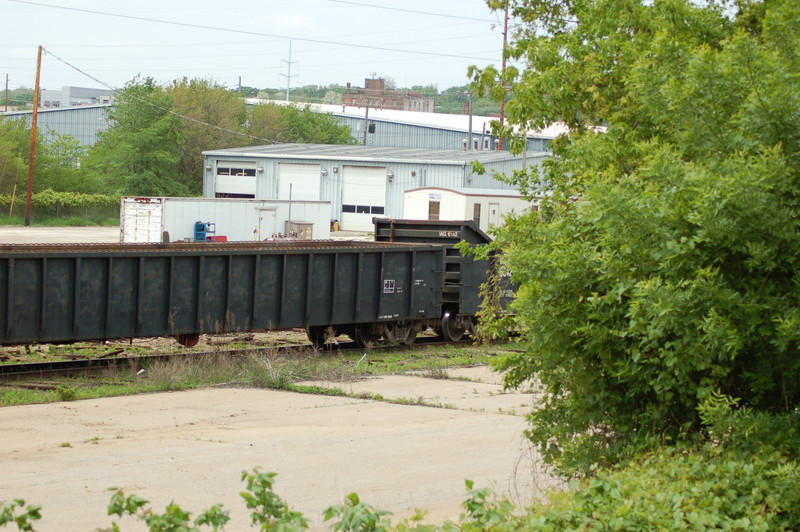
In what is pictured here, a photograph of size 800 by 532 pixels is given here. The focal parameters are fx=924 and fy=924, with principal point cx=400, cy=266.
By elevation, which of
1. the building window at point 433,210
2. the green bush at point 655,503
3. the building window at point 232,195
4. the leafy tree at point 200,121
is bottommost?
the green bush at point 655,503

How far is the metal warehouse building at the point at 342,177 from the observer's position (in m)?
61.8

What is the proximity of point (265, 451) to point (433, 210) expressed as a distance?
34.5 m

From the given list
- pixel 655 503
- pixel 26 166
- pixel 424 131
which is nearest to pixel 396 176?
pixel 26 166

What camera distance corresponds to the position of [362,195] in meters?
63.8

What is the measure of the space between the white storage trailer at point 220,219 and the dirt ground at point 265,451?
86.0 feet

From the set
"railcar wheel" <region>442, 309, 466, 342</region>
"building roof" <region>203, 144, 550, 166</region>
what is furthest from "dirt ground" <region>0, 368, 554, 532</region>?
"building roof" <region>203, 144, 550, 166</region>

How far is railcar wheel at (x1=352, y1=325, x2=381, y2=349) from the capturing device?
68.3ft

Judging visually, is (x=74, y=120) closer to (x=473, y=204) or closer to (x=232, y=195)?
(x=232, y=195)

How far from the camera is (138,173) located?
71.2 metres

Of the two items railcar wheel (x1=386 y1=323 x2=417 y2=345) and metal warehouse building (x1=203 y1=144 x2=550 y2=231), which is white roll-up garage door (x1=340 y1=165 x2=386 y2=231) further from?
railcar wheel (x1=386 y1=323 x2=417 y2=345)

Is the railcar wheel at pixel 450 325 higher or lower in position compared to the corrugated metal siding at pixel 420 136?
lower

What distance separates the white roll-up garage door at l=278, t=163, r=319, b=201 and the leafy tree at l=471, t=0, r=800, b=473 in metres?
56.3

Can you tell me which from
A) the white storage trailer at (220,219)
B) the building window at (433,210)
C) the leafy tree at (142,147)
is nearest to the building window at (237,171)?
the leafy tree at (142,147)

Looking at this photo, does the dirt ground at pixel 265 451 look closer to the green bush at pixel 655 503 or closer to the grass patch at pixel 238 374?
the grass patch at pixel 238 374
